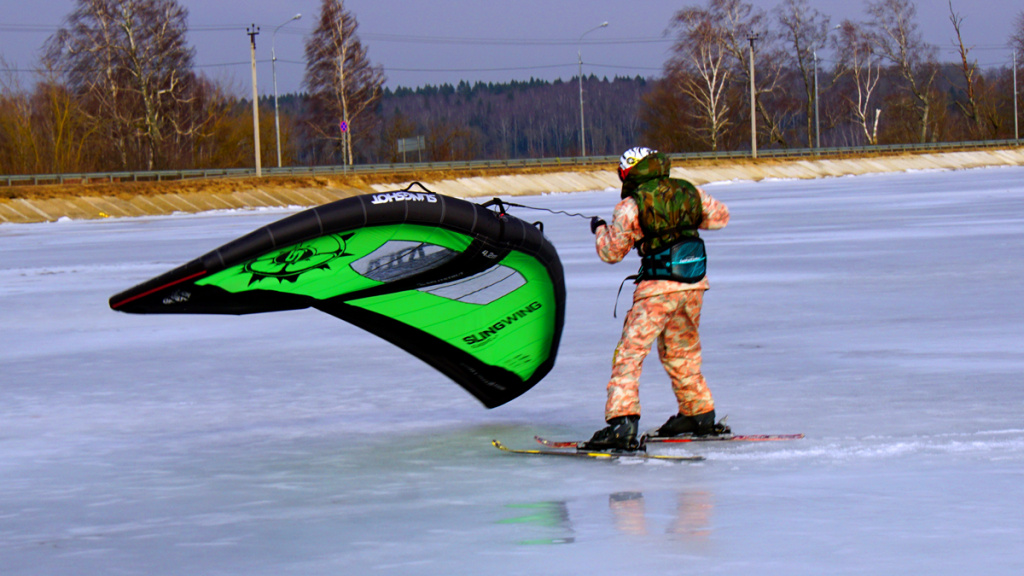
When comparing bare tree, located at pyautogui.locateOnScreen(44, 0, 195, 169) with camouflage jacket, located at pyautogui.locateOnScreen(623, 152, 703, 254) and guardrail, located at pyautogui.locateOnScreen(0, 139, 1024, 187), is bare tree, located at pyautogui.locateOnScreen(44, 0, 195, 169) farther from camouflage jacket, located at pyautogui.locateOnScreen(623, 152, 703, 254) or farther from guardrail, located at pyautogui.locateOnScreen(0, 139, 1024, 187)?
camouflage jacket, located at pyautogui.locateOnScreen(623, 152, 703, 254)

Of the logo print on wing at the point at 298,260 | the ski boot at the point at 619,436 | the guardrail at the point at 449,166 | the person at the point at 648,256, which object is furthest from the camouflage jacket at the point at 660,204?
the guardrail at the point at 449,166

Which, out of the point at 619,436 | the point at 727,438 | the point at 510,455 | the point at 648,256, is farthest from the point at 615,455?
the point at 648,256

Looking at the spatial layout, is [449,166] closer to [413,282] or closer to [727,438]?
[413,282]

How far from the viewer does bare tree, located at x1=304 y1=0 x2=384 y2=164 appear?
61.8 m

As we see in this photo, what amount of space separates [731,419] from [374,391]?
2.33 meters

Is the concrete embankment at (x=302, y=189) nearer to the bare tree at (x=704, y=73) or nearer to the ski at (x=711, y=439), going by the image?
the bare tree at (x=704, y=73)

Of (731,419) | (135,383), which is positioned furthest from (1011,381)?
(135,383)

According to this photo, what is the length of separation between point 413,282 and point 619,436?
1.55 m

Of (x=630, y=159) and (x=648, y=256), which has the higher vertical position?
(x=630, y=159)

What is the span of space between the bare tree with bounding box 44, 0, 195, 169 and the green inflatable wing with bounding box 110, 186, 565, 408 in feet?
152

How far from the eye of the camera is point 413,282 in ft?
21.3

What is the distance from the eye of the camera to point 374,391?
7500 millimetres

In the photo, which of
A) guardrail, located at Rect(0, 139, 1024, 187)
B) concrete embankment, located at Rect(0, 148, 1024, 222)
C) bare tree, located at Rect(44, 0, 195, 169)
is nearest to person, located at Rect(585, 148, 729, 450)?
concrete embankment, located at Rect(0, 148, 1024, 222)

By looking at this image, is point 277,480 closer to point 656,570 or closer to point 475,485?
point 475,485
